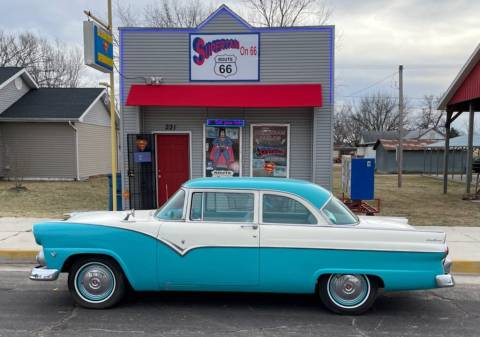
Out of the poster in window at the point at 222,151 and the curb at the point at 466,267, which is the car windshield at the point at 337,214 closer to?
the curb at the point at 466,267

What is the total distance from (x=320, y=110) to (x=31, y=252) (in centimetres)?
719

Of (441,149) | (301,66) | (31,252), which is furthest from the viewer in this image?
(441,149)

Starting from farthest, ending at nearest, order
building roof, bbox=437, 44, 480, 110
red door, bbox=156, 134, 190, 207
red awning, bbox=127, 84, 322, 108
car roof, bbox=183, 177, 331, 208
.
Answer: building roof, bbox=437, 44, 480, 110, red door, bbox=156, 134, 190, 207, red awning, bbox=127, 84, 322, 108, car roof, bbox=183, 177, 331, 208

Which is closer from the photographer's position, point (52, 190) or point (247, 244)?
point (247, 244)

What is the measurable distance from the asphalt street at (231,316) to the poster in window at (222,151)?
5742mm

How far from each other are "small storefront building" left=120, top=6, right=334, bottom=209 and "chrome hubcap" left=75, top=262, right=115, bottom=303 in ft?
19.0

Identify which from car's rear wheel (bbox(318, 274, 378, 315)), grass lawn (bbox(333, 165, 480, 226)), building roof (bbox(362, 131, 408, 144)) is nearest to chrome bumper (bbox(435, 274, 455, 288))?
car's rear wheel (bbox(318, 274, 378, 315))

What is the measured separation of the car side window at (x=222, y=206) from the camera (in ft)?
14.9

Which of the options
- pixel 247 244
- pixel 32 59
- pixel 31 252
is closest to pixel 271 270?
pixel 247 244

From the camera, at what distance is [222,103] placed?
380 inches

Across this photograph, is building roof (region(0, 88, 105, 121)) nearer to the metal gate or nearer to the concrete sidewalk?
the metal gate

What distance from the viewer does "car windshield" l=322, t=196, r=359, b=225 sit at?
453 cm

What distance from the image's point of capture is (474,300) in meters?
5.15

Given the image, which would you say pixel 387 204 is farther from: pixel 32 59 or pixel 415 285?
pixel 32 59
